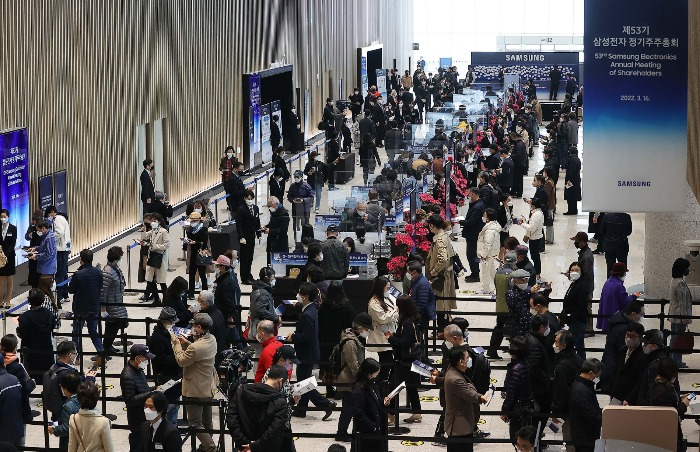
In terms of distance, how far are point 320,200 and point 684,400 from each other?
450 inches

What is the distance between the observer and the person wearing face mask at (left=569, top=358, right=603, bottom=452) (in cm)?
1084

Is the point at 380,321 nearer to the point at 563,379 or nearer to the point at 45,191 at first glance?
the point at 563,379

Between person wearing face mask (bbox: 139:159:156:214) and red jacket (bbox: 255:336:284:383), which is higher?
person wearing face mask (bbox: 139:159:156:214)

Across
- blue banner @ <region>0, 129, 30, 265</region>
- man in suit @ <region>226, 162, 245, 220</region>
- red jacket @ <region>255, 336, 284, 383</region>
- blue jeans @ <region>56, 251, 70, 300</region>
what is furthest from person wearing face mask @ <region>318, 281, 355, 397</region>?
man in suit @ <region>226, 162, 245, 220</region>

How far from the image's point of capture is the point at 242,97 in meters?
33.0

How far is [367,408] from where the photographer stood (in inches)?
425

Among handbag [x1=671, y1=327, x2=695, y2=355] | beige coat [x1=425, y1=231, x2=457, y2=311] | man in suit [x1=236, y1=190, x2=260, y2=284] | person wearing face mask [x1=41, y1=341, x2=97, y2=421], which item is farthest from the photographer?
man in suit [x1=236, y1=190, x2=260, y2=284]

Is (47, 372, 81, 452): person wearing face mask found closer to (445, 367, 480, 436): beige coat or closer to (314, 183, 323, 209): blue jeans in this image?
(445, 367, 480, 436): beige coat

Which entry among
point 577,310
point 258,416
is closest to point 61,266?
point 577,310

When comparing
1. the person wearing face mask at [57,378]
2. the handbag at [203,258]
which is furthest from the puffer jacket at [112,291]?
the person wearing face mask at [57,378]

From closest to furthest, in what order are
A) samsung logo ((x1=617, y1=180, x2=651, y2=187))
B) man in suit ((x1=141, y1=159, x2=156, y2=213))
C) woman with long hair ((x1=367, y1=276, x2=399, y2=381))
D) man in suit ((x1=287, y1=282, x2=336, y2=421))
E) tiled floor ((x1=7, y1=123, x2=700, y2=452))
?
samsung logo ((x1=617, y1=180, x2=651, y2=187)) → tiled floor ((x1=7, y1=123, x2=700, y2=452)) → man in suit ((x1=287, y1=282, x2=336, y2=421)) → woman with long hair ((x1=367, y1=276, x2=399, y2=381)) → man in suit ((x1=141, y1=159, x2=156, y2=213))

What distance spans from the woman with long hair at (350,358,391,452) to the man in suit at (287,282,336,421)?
249cm

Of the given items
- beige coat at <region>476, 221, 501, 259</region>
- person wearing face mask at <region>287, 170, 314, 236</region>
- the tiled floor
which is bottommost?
the tiled floor

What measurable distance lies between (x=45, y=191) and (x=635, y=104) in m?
11.4
